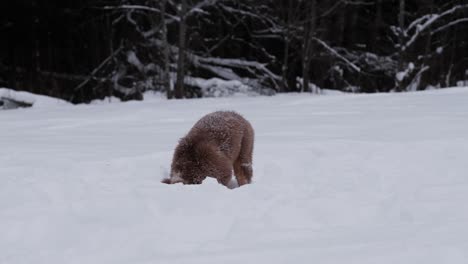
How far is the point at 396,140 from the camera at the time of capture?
6.43 m

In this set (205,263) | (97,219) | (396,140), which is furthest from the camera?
(396,140)

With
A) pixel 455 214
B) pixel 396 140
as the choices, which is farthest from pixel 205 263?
pixel 396 140

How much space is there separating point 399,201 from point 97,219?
2.23 m

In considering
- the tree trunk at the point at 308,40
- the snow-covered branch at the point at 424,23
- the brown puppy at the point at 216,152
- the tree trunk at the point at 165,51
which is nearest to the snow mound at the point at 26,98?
the tree trunk at the point at 165,51

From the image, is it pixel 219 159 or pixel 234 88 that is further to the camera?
pixel 234 88

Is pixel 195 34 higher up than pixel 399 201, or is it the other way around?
pixel 195 34

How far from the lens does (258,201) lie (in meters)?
4.13

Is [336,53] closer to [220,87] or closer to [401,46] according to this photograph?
[401,46]

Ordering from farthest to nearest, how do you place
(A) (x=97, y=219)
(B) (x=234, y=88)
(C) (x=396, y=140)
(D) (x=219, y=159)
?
(B) (x=234, y=88) → (C) (x=396, y=140) → (D) (x=219, y=159) → (A) (x=97, y=219)

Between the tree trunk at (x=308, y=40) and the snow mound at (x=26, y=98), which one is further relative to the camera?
the tree trunk at (x=308, y=40)

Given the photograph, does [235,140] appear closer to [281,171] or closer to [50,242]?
[281,171]

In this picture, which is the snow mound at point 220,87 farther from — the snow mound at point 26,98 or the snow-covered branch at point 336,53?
the snow mound at point 26,98

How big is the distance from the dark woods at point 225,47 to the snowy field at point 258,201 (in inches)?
468

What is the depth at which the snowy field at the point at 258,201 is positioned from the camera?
3.08 meters
